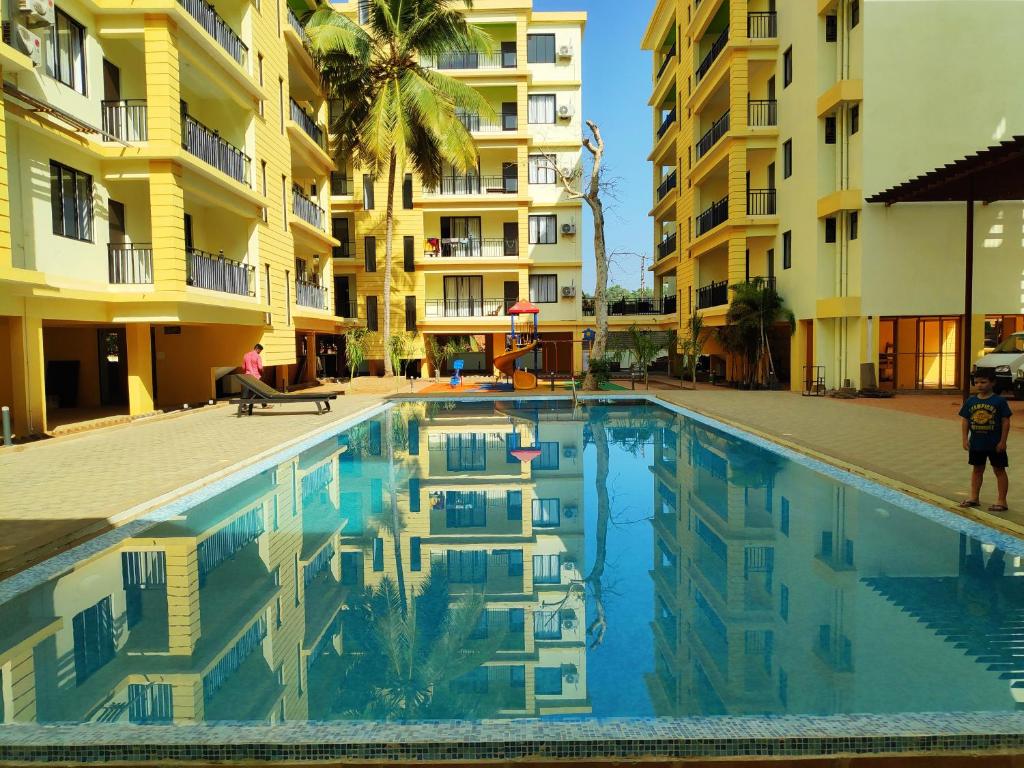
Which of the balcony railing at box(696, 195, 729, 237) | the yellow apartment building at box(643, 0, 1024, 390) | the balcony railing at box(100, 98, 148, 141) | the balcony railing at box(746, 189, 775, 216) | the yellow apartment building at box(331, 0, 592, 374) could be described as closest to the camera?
the balcony railing at box(100, 98, 148, 141)

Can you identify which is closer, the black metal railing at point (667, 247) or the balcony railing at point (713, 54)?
the balcony railing at point (713, 54)

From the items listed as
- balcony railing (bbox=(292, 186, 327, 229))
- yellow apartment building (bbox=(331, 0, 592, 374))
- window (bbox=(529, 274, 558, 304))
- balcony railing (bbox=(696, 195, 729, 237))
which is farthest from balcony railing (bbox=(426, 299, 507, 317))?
balcony railing (bbox=(696, 195, 729, 237))

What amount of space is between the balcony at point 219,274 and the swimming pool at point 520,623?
10175 millimetres

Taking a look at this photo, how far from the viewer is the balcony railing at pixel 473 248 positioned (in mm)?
33781

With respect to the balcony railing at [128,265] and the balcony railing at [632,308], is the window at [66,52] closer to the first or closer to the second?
the balcony railing at [128,265]

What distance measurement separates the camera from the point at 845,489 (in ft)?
30.2

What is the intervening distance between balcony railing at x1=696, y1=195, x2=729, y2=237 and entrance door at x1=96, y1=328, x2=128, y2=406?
20.9 meters

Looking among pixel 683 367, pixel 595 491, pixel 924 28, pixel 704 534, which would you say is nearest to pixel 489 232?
pixel 683 367

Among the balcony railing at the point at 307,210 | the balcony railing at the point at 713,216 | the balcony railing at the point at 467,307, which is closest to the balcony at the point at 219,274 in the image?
the balcony railing at the point at 307,210

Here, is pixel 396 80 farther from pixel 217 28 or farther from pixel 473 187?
pixel 473 187

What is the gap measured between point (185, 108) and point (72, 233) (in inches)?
237

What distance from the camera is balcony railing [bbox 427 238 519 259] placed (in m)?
33.8

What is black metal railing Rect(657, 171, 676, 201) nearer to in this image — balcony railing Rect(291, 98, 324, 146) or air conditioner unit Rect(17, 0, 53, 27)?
balcony railing Rect(291, 98, 324, 146)

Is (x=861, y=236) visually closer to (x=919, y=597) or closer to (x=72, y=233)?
(x=919, y=597)
